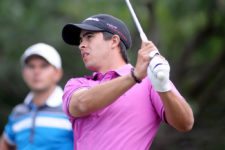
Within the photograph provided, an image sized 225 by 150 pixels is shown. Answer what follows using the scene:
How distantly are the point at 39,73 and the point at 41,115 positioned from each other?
375 mm

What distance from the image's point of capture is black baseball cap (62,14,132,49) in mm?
4111

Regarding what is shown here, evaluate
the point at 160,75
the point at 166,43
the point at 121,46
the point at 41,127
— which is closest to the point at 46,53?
the point at 41,127

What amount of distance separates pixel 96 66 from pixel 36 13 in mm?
4458

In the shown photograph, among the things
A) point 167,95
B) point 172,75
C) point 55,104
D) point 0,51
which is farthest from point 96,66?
point 172,75

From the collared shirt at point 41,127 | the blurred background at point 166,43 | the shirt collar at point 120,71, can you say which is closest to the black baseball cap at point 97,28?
the shirt collar at point 120,71

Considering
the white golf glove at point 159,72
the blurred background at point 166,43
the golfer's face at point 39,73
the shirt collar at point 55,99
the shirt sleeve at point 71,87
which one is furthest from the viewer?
the blurred background at point 166,43

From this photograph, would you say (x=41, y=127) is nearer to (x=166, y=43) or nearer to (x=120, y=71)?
(x=120, y=71)

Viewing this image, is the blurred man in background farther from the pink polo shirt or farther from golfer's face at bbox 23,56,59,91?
the pink polo shirt

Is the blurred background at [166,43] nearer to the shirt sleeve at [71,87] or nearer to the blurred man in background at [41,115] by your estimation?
the blurred man in background at [41,115]

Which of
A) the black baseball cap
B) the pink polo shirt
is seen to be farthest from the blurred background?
the pink polo shirt

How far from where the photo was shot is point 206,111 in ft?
34.4

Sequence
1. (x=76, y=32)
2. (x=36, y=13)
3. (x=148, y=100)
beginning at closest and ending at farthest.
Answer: (x=148, y=100) → (x=76, y=32) → (x=36, y=13)

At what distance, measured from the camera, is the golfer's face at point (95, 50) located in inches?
160

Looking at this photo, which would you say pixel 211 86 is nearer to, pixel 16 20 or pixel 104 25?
pixel 16 20
